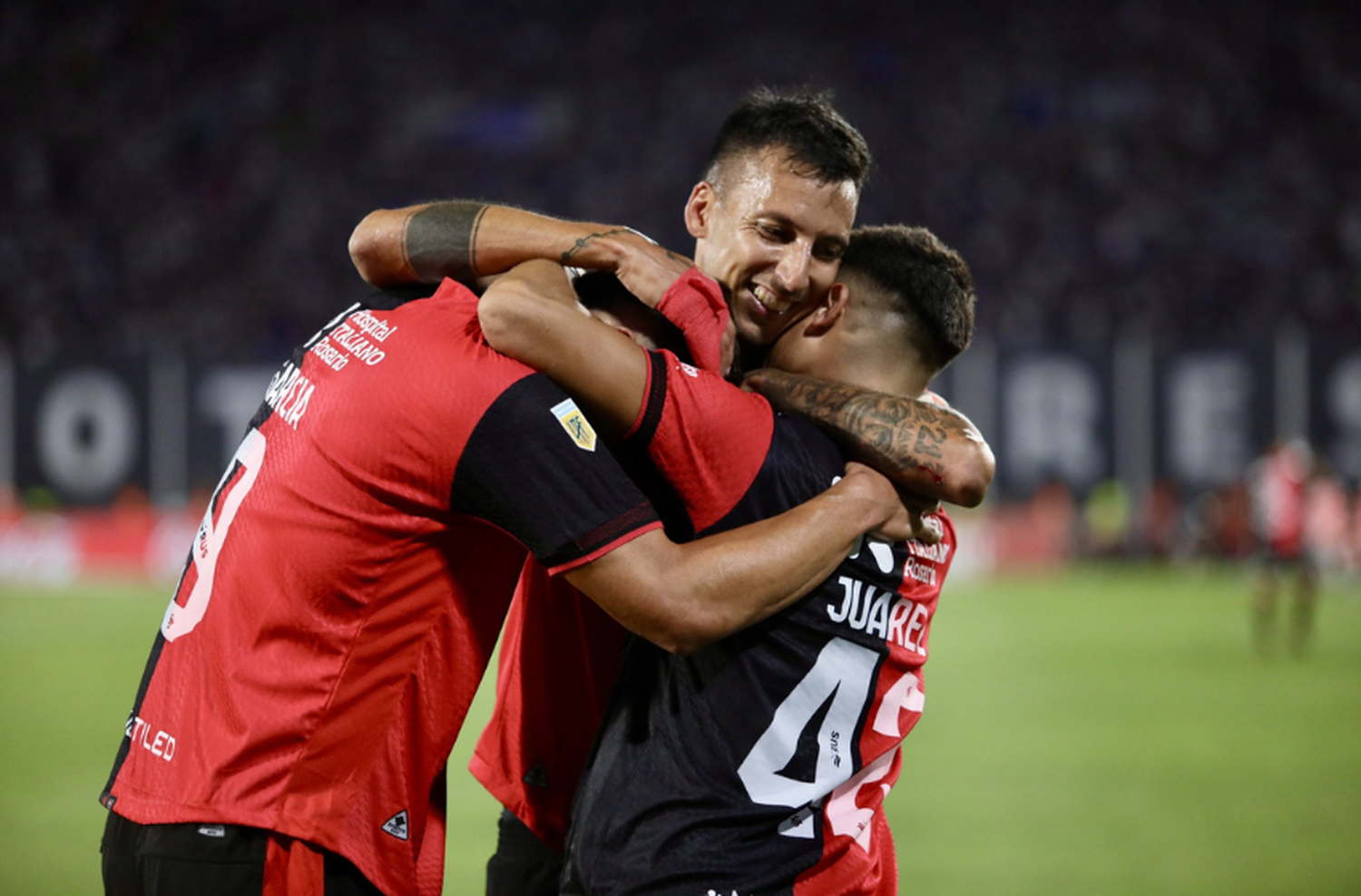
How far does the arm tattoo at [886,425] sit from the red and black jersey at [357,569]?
502 millimetres

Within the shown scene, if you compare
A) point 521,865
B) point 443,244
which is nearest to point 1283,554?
point 521,865

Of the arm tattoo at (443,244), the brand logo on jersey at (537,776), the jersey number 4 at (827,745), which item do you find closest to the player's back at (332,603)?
the arm tattoo at (443,244)

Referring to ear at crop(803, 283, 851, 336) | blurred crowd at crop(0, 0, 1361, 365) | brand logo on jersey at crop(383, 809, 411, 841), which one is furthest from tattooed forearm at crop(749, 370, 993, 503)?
blurred crowd at crop(0, 0, 1361, 365)

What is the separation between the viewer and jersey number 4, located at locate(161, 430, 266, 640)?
2.16m

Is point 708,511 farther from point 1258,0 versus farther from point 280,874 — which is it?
point 1258,0

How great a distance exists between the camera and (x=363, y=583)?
211 cm

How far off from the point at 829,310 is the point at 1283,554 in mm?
12515

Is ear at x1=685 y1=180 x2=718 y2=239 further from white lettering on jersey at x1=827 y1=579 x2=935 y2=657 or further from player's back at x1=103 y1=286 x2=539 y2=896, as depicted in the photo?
white lettering on jersey at x1=827 y1=579 x2=935 y2=657

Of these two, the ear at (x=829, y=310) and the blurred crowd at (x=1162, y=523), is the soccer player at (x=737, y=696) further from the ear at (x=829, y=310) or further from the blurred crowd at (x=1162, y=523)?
the blurred crowd at (x=1162, y=523)

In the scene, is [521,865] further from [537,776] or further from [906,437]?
[906,437]

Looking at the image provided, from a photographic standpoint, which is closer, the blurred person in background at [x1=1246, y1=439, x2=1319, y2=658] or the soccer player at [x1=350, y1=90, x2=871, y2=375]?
the soccer player at [x1=350, y1=90, x2=871, y2=375]

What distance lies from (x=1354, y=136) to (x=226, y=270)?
76.6 feet

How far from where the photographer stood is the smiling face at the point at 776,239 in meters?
2.70

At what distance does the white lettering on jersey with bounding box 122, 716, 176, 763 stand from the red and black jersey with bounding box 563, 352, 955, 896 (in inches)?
27.6
